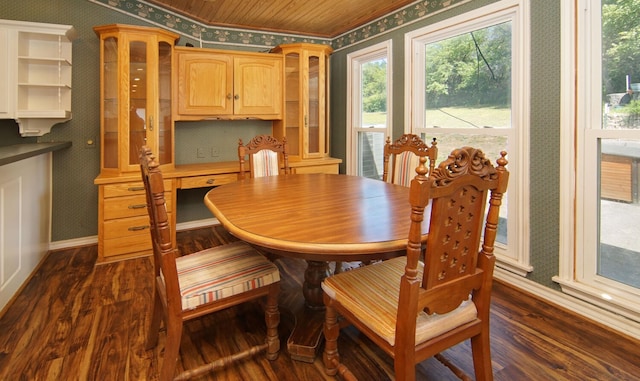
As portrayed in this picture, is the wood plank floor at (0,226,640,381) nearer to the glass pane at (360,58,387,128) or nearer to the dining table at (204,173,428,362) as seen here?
the dining table at (204,173,428,362)

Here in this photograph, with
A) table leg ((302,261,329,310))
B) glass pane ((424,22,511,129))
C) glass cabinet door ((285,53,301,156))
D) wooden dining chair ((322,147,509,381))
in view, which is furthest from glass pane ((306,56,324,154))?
wooden dining chair ((322,147,509,381))

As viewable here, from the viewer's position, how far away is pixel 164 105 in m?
3.49

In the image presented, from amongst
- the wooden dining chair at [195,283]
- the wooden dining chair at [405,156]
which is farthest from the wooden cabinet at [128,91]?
the wooden dining chair at [405,156]

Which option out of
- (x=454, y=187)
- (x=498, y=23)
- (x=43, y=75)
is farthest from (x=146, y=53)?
(x=454, y=187)

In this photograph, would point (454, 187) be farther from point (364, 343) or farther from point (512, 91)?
point (512, 91)

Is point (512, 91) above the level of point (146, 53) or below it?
below

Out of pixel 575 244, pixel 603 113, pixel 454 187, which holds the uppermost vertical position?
pixel 603 113

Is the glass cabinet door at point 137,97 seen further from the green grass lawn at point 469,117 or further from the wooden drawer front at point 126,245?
the green grass lawn at point 469,117

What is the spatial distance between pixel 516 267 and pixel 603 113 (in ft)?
3.64

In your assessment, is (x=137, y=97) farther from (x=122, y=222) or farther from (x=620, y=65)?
(x=620, y=65)

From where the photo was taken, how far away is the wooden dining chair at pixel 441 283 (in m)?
1.14

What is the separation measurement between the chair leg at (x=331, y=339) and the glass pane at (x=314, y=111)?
2762 millimetres

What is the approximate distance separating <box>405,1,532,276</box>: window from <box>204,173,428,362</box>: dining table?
3.15ft

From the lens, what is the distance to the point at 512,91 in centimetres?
259
